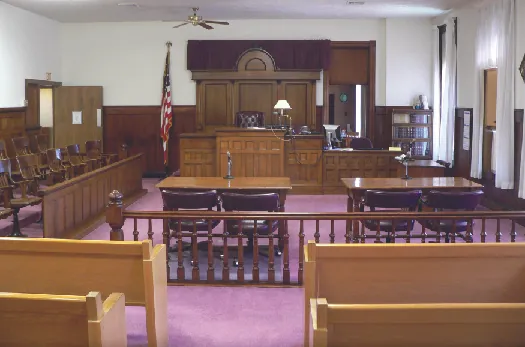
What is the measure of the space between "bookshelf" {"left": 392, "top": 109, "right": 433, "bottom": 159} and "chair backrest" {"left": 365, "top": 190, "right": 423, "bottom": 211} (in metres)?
7.19

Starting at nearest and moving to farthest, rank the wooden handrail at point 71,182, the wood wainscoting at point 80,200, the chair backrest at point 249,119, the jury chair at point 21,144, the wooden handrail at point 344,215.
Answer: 1. the wooden handrail at point 344,215
2. the wooden handrail at point 71,182
3. the wood wainscoting at point 80,200
4. the jury chair at point 21,144
5. the chair backrest at point 249,119

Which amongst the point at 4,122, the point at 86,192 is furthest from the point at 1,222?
the point at 4,122

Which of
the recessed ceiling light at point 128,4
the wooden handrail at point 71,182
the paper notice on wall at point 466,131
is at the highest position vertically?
the recessed ceiling light at point 128,4

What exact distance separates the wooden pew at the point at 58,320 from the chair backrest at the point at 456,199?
4.43 m

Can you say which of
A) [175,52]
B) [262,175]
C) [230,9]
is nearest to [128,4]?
[230,9]

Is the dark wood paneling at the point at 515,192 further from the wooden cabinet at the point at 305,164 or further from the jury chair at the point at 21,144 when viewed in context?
the jury chair at the point at 21,144

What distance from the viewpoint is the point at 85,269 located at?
12.0ft

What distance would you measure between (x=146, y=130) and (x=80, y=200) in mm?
6314

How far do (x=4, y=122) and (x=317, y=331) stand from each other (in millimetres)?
10225

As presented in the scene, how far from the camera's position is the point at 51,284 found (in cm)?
370

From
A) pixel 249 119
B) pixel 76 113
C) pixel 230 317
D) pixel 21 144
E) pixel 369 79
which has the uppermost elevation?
pixel 369 79

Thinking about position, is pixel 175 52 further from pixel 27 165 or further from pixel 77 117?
pixel 27 165

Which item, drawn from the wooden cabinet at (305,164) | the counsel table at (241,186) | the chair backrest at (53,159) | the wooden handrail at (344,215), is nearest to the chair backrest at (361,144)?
the wooden cabinet at (305,164)

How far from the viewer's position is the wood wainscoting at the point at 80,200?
6988 mm
